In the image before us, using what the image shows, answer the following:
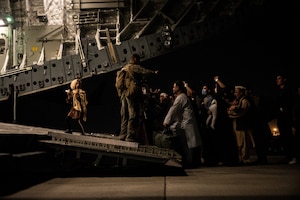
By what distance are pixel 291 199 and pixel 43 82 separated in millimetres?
15525

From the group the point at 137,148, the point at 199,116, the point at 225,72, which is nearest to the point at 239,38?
the point at 225,72

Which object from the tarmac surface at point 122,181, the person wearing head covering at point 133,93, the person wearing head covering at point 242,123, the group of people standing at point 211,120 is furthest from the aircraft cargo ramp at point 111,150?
the person wearing head covering at point 242,123

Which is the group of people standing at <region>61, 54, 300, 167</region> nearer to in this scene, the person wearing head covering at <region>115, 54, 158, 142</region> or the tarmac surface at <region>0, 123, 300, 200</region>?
the person wearing head covering at <region>115, 54, 158, 142</region>

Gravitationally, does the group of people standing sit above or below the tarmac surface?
above

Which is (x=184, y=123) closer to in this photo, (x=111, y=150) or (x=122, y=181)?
(x=111, y=150)

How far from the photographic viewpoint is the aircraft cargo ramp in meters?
6.76

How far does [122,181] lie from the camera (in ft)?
20.6

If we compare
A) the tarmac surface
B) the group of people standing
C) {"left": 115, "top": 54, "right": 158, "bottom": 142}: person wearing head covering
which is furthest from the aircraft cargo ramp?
the group of people standing

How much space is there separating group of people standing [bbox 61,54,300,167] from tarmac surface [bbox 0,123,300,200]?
2.33ft

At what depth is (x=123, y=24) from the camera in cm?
2155

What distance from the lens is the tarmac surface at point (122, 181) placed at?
15.8ft

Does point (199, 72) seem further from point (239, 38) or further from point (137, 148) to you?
point (137, 148)

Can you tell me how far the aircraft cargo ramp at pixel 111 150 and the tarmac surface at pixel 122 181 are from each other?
0.26 metres

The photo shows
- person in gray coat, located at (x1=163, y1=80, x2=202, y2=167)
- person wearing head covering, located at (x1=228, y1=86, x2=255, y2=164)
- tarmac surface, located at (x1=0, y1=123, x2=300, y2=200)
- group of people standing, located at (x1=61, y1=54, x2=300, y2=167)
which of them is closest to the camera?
tarmac surface, located at (x1=0, y1=123, x2=300, y2=200)
